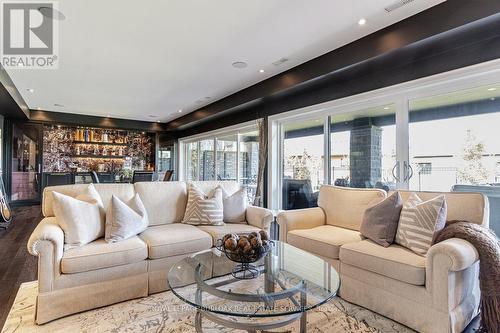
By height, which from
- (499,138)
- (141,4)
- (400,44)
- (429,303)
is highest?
(141,4)

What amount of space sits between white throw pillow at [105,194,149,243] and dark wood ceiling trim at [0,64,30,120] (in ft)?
11.0

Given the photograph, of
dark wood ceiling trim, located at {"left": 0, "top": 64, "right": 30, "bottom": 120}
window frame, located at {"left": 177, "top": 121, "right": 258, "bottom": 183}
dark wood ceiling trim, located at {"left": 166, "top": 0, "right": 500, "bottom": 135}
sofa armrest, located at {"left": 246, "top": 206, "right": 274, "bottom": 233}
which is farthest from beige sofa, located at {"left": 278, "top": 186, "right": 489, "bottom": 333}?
dark wood ceiling trim, located at {"left": 0, "top": 64, "right": 30, "bottom": 120}

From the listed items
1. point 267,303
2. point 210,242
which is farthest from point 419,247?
point 210,242

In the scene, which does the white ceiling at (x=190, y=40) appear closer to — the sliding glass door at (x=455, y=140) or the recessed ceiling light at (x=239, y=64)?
the recessed ceiling light at (x=239, y=64)

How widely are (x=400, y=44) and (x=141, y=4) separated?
2.56 m

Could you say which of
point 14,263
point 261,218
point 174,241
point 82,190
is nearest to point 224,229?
point 261,218

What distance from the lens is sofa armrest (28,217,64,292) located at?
77.0 inches

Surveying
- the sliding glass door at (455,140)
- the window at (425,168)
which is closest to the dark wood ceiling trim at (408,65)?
the sliding glass door at (455,140)

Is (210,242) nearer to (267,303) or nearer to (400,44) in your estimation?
(267,303)

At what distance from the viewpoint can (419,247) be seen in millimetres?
2121

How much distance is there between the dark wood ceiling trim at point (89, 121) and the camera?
289 inches

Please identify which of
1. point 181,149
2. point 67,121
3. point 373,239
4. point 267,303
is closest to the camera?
point 267,303

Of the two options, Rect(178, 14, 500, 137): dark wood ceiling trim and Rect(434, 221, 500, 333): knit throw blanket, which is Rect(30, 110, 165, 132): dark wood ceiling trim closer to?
Rect(178, 14, 500, 137): dark wood ceiling trim

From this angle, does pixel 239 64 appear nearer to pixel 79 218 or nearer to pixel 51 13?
pixel 51 13
